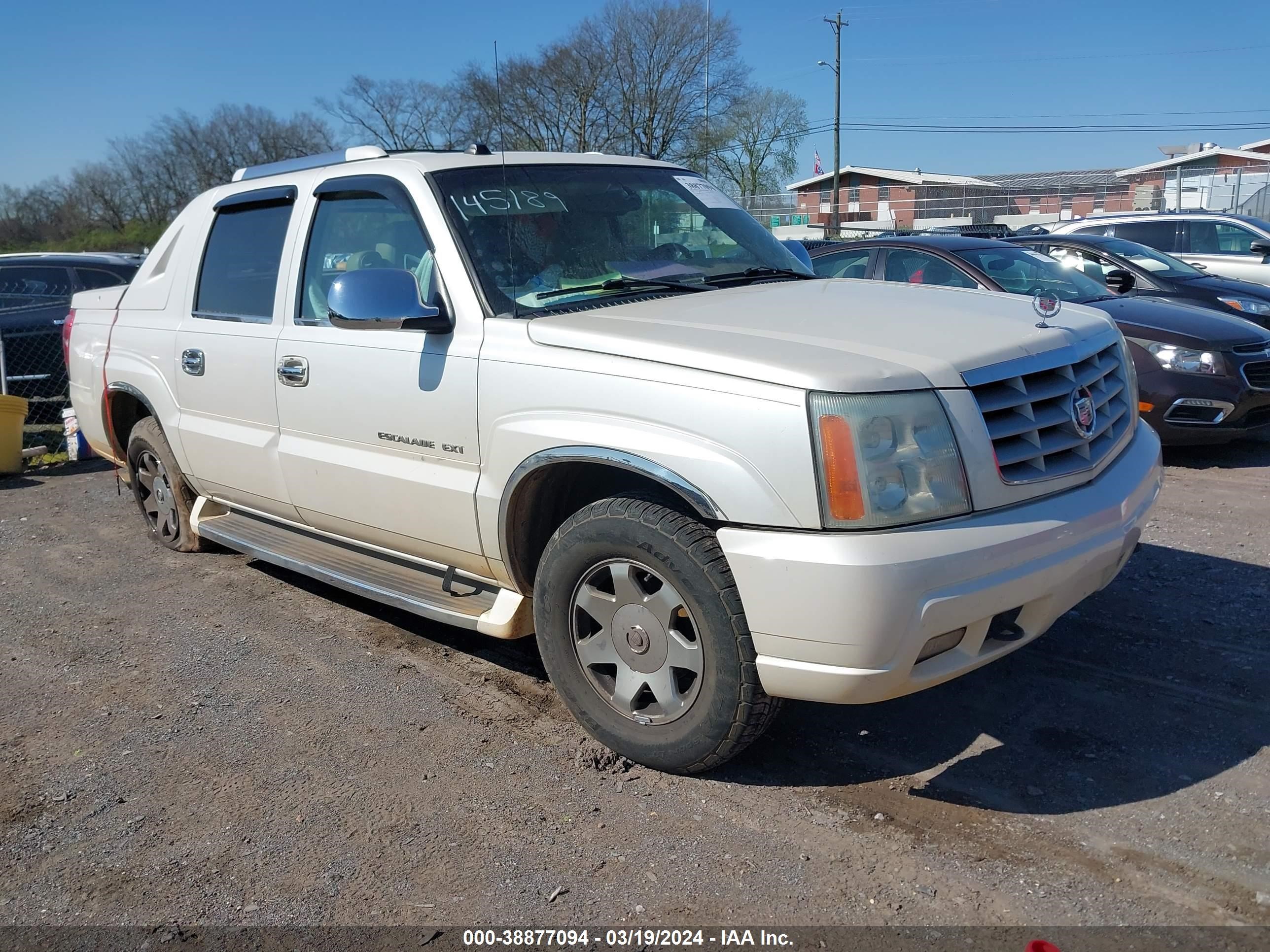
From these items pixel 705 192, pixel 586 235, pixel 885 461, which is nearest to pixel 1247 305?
pixel 705 192

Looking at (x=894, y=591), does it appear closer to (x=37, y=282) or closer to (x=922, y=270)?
(x=922, y=270)

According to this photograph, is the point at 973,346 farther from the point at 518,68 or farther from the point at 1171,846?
the point at 518,68

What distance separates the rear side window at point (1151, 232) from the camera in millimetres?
12969

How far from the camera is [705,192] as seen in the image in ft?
15.3

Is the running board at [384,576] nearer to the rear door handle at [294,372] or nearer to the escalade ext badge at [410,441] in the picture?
the escalade ext badge at [410,441]

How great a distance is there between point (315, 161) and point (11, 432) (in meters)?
5.49

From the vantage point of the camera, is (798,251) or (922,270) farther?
(922,270)

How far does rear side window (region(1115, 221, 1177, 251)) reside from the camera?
42.5 ft

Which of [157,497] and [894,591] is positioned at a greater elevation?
[894,591]

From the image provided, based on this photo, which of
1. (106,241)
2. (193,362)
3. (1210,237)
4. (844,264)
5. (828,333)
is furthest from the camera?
(106,241)

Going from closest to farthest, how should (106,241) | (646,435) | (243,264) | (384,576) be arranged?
(646,435) < (384,576) < (243,264) < (106,241)

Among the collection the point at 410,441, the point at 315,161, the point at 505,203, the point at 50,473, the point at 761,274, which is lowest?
the point at 50,473

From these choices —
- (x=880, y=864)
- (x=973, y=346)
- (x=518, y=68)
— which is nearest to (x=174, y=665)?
(x=880, y=864)

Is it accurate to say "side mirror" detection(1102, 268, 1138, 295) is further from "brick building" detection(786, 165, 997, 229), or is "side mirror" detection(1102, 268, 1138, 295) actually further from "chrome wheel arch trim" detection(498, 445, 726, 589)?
"brick building" detection(786, 165, 997, 229)
